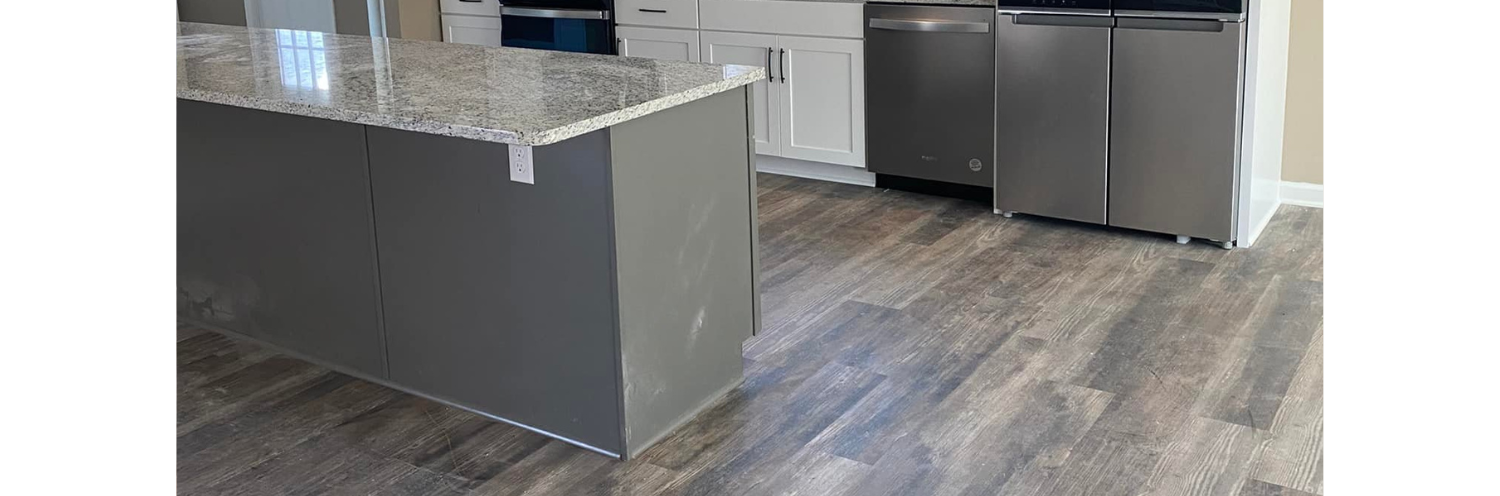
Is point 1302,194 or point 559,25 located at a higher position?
point 559,25

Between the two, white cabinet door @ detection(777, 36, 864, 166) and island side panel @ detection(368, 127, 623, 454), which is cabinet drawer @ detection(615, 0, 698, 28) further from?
island side panel @ detection(368, 127, 623, 454)

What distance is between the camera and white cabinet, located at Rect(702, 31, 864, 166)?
15.3 feet

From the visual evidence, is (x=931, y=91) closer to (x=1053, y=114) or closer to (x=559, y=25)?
(x=1053, y=114)

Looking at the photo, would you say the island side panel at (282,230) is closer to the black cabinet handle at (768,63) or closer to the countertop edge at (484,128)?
the countertop edge at (484,128)

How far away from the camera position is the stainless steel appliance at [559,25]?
522cm

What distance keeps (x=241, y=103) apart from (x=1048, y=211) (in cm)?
259

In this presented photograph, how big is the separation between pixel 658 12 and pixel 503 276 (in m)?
2.63

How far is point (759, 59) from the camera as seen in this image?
485 centimetres

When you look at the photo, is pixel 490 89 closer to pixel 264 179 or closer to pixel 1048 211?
pixel 264 179

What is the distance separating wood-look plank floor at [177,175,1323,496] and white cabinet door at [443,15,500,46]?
2286mm

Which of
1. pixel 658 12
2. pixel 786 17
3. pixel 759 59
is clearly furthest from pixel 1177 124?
pixel 658 12

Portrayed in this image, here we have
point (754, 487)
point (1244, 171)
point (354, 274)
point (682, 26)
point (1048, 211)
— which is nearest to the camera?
point (754, 487)
